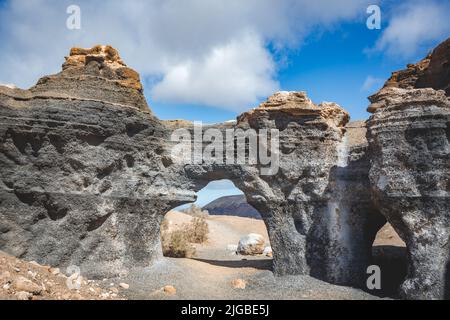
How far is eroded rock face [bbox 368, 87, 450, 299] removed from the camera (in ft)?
24.8

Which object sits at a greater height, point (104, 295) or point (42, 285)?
point (42, 285)

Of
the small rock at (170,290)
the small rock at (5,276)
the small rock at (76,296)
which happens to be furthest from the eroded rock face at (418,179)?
the small rock at (5,276)

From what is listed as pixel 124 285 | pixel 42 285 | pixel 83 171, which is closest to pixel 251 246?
pixel 124 285

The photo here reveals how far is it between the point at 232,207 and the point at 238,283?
28.1 meters

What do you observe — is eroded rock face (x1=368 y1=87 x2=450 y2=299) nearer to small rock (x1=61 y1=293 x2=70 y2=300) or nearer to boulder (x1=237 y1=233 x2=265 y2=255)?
small rock (x1=61 y1=293 x2=70 y2=300)

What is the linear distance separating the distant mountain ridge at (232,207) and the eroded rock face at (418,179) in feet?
90.1

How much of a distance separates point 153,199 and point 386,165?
5.85 meters

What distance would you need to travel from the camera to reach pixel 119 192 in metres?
9.70

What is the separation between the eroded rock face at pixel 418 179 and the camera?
7.57 m

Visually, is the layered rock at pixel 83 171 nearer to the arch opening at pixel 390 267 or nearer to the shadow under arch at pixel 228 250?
the shadow under arch at pixel 228 250

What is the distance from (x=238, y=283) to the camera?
938 cm

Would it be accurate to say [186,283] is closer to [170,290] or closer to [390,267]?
[170,290]

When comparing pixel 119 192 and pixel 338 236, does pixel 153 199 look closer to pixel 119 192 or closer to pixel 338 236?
pixel 119 192

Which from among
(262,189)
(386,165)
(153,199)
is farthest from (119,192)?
(386,165)
